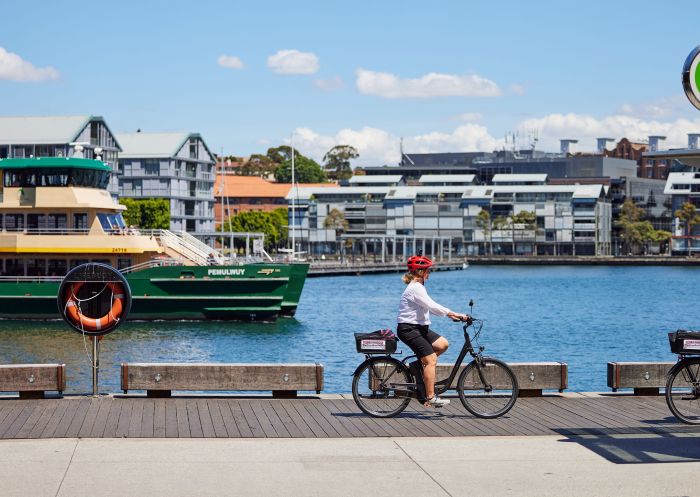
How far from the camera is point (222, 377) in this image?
15.0 metres

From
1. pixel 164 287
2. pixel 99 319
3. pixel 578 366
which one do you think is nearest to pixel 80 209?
pixel 164 287

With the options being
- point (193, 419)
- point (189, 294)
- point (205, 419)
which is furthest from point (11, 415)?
point (189, 294)

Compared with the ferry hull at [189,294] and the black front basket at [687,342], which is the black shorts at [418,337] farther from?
the ferry hull at [189,294]

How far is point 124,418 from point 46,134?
4028 inches

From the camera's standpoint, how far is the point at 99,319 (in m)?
15.2

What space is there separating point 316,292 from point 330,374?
2174 inches

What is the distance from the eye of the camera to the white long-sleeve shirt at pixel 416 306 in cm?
1337

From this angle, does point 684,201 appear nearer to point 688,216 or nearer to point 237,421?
point 688,216

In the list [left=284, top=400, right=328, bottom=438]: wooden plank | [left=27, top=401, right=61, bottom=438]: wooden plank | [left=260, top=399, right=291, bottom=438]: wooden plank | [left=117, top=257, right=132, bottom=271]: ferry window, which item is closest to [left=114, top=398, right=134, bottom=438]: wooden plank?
[left=27, top=401, right=61, bottom=438]: wooden plank

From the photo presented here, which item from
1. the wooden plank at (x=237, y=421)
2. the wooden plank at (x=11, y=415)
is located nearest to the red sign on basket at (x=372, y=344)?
the wooden plank at (x=237, y=421)

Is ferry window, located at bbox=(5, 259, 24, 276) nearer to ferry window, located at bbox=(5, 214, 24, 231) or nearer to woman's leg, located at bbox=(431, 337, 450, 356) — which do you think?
ferry window, located at bbox=(5, 214, 24, 231)

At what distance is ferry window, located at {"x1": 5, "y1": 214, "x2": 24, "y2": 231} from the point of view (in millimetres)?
48156

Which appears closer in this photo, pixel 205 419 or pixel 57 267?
pixel 205 419

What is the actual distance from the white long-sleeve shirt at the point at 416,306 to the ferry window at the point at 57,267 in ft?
120
